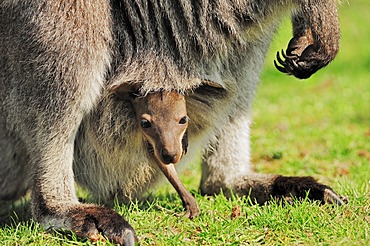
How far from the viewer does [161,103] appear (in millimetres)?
4145

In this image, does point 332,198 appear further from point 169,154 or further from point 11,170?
point 11,170

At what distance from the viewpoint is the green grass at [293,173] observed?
3.78 meters

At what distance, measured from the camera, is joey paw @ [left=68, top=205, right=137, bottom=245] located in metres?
3.67

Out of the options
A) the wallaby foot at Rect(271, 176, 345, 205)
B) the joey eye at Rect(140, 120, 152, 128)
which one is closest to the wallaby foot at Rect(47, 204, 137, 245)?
the joey eye at Rect(140, 120, 152, 128)

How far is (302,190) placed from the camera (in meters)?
4.43

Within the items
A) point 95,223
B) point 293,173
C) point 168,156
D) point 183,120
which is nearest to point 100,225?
point 95,223

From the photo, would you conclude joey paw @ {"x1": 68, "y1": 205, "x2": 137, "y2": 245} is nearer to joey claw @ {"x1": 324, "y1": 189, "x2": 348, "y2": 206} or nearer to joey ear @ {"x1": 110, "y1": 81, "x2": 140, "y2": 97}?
joey ear @ {"x1": 110, "y1": 81, "x2": 140, "y2": 97}

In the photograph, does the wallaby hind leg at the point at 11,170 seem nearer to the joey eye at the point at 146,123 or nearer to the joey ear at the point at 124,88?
the joey ear at the point at 124,88

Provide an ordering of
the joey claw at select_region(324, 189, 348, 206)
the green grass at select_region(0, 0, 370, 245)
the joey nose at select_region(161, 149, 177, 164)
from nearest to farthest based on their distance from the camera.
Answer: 1. the green grass at select_region(0, 0, 370, 245)
2. the joey nose at select_region(161, 149, 177, 164)
3. the joey claw at select_region(324, 189, 348, 206)

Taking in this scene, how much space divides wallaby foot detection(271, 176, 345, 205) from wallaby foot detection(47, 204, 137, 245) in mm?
1173

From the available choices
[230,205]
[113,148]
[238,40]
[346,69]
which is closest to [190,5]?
[238,40]

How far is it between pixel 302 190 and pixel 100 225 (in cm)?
133

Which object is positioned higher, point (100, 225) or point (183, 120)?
point (183, 120)

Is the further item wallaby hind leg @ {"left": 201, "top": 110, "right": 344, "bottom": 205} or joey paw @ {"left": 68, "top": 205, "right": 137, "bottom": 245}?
wallaby hind leg @ {"left": 201, "top": 110, "right": 344, "bottom": 205}
